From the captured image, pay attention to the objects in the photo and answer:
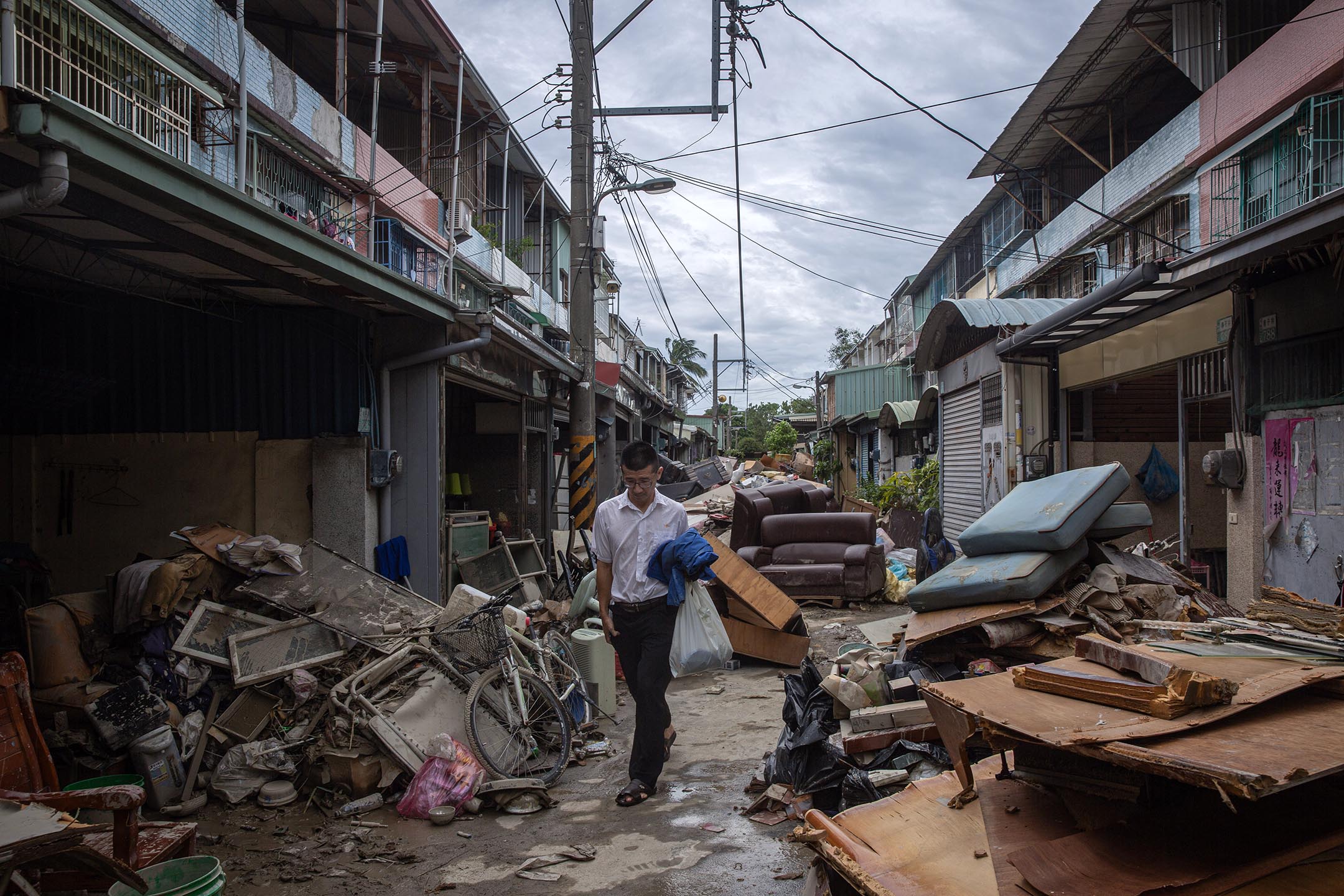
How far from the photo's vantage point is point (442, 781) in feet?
14.8

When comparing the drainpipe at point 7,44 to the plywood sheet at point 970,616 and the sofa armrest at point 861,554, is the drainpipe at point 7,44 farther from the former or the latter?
the sofa armrest at point 861,554

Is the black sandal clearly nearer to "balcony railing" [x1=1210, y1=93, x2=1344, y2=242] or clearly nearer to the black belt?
the black belt

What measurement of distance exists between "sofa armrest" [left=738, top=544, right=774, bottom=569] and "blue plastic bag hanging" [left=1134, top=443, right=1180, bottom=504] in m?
4.89

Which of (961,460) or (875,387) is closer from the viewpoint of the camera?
(961,460)

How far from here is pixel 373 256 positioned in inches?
510

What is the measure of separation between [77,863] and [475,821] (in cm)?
201

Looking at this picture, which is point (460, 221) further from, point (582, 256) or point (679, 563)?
point (679, 563)

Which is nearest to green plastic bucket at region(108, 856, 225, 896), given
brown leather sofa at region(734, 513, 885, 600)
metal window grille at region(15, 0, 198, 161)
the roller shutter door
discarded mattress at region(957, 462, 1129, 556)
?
discarded mattress at region(957, 462, 1129, 556)

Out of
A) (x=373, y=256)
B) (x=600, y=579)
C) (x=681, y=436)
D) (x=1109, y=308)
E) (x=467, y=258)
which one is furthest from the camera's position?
(x=681, y=436)

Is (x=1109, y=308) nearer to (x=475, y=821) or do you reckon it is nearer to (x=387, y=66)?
(x=475, y=821)

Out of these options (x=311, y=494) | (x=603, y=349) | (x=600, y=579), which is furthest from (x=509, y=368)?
(x=603, y=349)

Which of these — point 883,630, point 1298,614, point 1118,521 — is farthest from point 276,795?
point 1298,614

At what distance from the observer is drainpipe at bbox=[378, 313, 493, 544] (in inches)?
304

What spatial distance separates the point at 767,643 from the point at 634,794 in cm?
323
